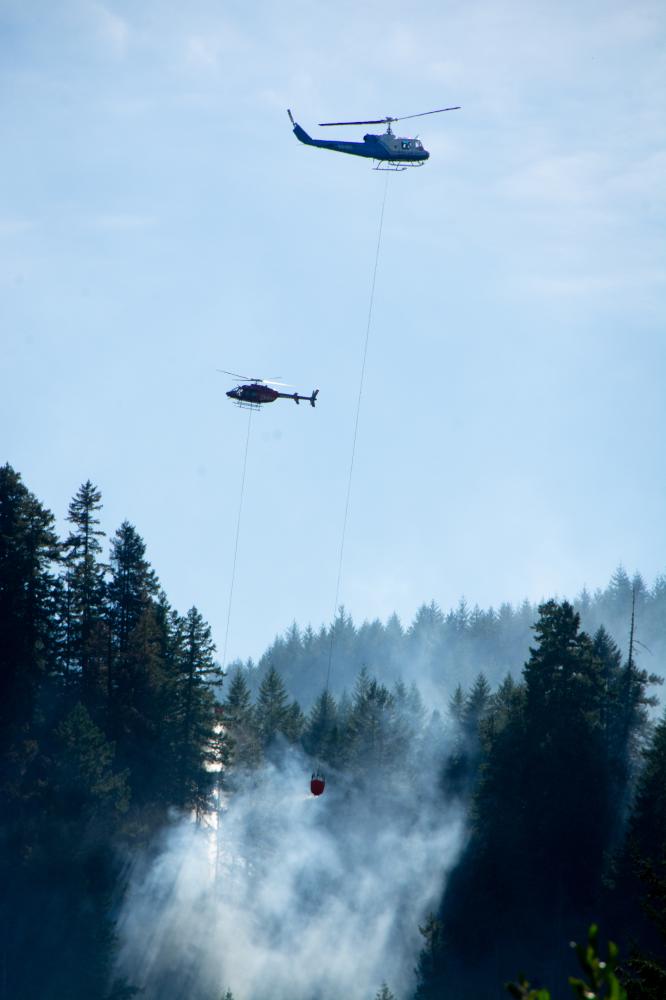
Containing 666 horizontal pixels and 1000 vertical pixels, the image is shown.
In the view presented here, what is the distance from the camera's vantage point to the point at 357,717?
80.0 meters

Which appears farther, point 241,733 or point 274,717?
point 274,717

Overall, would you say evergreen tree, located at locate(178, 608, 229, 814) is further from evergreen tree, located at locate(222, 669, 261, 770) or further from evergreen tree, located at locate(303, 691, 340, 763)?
evergreen tree, located at locate(303, 691, 340, 763)

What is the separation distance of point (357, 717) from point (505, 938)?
2310 cm

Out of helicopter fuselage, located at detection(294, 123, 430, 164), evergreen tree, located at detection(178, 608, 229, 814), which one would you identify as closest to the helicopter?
helicopter fuselage, located at detection(294, 123, 430, 164)

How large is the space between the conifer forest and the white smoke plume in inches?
5.6

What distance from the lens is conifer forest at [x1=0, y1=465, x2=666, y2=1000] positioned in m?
A: 58.3

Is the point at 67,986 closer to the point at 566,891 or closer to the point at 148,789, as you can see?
the point at 148,789

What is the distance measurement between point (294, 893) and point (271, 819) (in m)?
5.31

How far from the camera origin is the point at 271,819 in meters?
77.0

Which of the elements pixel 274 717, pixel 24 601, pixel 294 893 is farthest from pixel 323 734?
pixel 24 601

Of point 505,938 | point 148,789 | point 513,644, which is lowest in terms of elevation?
point 505,938

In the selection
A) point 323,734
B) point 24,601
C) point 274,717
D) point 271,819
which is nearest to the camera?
point 24,601

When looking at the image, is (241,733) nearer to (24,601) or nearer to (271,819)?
(271,819)

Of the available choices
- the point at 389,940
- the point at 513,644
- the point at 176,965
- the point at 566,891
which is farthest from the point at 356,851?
Result: the point at 513,644
